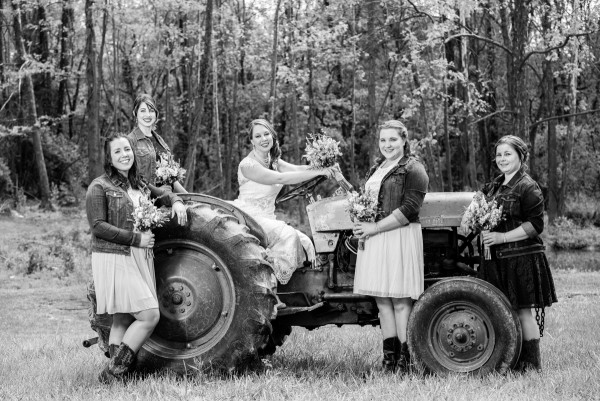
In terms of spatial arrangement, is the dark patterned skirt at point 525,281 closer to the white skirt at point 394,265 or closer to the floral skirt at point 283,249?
the white skirt at point 394,265

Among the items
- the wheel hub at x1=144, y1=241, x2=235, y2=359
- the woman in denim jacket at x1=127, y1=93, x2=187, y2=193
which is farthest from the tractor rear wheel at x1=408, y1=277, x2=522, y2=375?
the woman in denim jacket at x1=127, y1=93, x2=187, y2=193

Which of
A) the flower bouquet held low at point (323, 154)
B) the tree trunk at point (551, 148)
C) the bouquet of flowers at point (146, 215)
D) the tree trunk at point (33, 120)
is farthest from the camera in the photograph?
the tree trunk at point (551, 148)

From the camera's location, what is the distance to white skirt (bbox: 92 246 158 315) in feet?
16.8

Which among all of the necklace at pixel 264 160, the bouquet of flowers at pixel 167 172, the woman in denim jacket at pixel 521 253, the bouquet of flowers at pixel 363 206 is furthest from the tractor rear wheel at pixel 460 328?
the bouquet of flowers at pixel 167 172

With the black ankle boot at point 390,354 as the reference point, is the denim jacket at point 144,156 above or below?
above

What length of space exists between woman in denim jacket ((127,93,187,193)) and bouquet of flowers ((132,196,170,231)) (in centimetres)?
43

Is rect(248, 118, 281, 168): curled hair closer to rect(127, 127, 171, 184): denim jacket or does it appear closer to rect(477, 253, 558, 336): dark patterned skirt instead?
rect(127, 127, 171, 184): denim jacket

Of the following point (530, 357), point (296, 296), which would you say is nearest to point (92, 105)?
point (296, 296)

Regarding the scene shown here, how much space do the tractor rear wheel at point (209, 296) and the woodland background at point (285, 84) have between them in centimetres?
1189

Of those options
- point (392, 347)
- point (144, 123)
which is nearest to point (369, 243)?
point (392, 347)

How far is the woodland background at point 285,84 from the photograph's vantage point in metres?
21.1

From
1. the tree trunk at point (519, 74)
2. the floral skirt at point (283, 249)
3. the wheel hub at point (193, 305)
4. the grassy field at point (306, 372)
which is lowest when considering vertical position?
the grassy field at point (306, 372)

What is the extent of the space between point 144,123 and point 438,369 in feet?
9.11

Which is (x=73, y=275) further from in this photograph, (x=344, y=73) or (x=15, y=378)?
(x=344, y=73)
